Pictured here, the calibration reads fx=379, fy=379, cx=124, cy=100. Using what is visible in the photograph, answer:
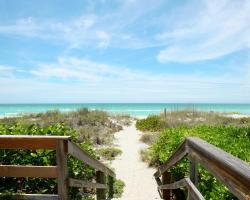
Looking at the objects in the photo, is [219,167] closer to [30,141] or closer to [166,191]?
[30,141]

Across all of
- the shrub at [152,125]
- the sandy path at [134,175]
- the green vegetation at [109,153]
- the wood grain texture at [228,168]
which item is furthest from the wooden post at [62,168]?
the shrub at [152,125]

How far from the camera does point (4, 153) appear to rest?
5.56 m

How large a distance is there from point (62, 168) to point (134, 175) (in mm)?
8668

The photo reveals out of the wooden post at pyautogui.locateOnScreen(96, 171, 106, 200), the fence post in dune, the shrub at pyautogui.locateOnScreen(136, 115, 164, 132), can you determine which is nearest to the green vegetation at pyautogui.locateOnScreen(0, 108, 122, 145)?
the shrub at pyautogui.locateOnScreen(136, 115, 164, 132)

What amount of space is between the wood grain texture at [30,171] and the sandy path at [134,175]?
191 inches

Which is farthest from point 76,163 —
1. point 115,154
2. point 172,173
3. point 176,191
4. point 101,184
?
point 115,154

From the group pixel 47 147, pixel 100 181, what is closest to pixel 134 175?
pixel 100 181

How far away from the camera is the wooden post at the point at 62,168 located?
3883mm

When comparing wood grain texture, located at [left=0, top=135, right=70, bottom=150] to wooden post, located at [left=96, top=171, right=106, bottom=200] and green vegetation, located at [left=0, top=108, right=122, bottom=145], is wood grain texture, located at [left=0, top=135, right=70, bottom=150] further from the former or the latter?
green vegetation, located at [left=0, top=108, right=122, bottom=145]

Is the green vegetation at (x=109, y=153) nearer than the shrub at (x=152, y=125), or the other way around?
the green vegetation at (x=109, y=153)

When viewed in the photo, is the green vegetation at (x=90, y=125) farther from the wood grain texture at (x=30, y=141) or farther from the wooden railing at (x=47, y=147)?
the wood grain texture at (x=30, y=141)

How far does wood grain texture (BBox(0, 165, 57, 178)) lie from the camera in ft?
13.2

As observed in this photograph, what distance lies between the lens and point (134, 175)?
12.4 metres

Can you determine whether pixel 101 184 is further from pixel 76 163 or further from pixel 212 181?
pixel 212 181
